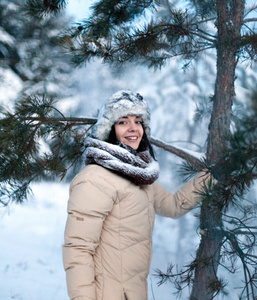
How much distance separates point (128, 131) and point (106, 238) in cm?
52

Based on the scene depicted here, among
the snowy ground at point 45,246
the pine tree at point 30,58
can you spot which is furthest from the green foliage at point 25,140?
the snowy ground at point 45,246

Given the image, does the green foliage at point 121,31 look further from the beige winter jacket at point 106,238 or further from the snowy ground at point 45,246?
the snowy ground at point 45,246

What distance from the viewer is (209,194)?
4.08ft

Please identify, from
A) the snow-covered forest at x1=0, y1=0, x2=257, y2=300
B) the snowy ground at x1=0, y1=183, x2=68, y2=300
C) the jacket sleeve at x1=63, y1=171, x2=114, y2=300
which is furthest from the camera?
the snow-covered forest at x1=0, y1=0, x2=257, y2=300

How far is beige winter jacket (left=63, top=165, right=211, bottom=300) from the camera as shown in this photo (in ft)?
4.77

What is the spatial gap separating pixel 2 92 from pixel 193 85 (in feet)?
9.79

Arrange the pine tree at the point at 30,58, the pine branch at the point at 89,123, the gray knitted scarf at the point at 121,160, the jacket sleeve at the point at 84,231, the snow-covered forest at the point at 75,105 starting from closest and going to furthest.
→ the jacket sleeve at the point at 84,231, the gray knitted scarf at the point at 121,160, the pine branch at the point at 89,123, the pine tree at the point at 30,58, the snow-covered forest at the point at 75,105

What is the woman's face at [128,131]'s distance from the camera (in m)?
1.78

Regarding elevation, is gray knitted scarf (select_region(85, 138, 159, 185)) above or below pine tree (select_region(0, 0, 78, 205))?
below

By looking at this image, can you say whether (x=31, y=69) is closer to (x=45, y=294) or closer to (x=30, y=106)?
(x=45, y=294)

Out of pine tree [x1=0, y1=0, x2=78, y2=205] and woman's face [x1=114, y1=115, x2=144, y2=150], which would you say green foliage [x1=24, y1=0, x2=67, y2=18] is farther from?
pine tree [x1=0, y1=0, x2=78, y2=205]

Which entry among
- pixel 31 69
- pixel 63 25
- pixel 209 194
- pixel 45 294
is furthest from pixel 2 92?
pixel 209 194

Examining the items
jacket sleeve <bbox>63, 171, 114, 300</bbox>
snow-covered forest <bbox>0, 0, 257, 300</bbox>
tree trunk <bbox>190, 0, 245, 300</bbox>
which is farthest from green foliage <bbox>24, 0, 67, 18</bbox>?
snow-covered forest <bbox>0, 0, 257, 300</bbox>

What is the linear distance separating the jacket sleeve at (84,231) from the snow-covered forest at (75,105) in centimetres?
343
